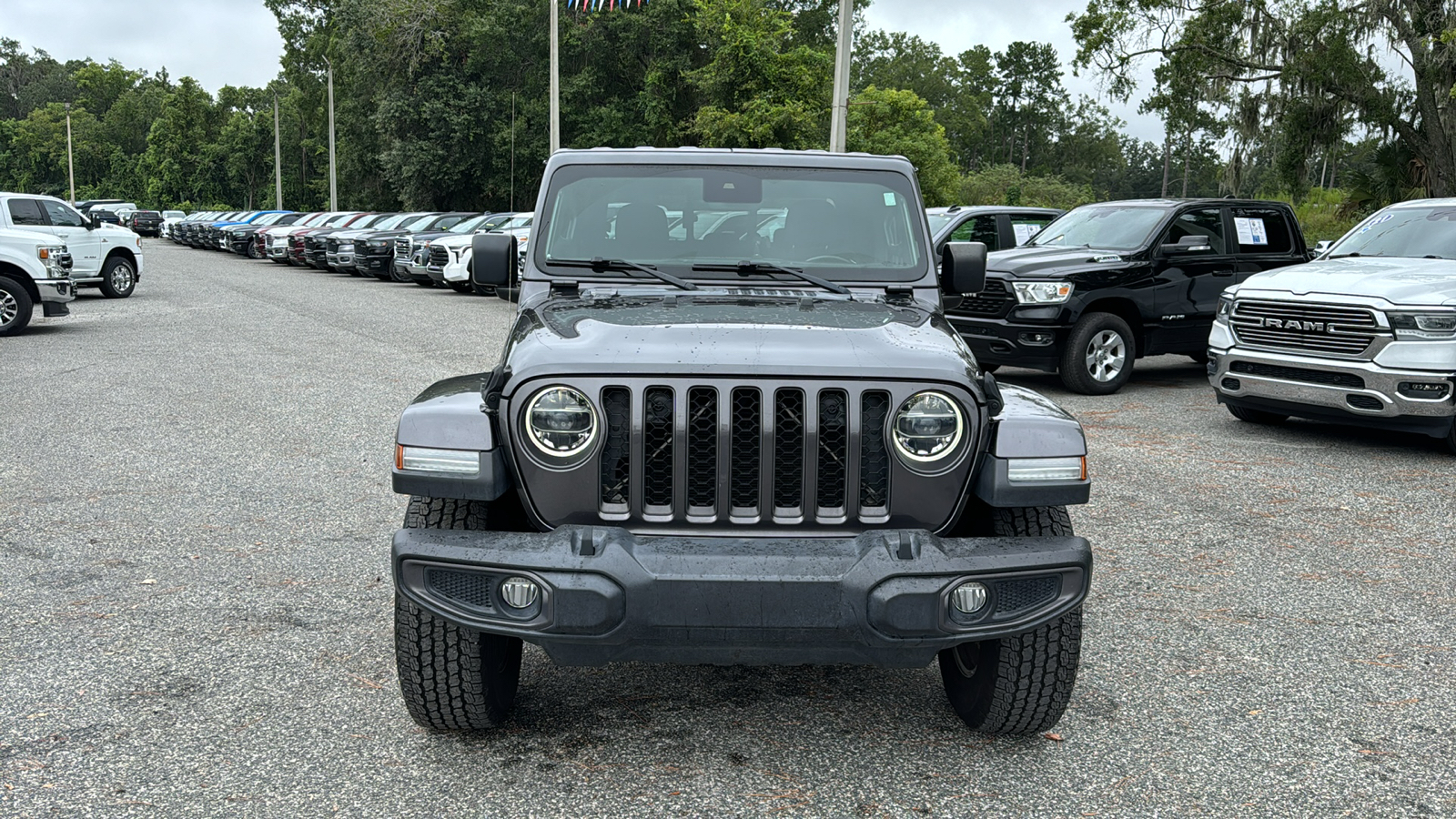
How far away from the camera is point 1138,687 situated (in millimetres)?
4227

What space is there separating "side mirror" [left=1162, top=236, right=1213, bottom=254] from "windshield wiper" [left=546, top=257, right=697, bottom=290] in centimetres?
775

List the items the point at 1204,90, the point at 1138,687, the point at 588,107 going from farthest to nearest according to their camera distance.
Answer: the point at 588,107 < the point at 1204,90 < the point at 1138,687

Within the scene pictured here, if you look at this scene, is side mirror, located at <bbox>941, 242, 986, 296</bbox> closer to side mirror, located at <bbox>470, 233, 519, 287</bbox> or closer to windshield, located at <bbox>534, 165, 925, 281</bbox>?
windshield, located at <bbox>534, 165, 925, 281</bbox>

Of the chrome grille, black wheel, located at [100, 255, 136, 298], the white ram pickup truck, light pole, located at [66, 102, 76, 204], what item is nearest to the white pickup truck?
black wheel, located at [100, 255, 136, 298]

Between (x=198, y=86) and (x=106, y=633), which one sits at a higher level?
(x=198, y=86)

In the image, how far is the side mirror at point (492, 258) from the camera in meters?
4.85

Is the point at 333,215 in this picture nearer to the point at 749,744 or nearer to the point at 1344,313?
the point at 1344,313

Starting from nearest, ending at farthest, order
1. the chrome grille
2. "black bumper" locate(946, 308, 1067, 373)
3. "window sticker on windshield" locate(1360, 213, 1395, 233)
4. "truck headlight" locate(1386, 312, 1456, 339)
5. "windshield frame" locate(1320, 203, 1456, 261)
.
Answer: "truck headlight" locate(1386, 312, 1456, 339) < "windshield frame" locate(1320, 203, 1456, 261) < "window sticker on windshield" locate(1360, 213, 1395, 233) < "black bumper" locate(946, 308, 1067, 373) < the chrome grille


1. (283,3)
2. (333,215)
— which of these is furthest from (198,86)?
(333,215)

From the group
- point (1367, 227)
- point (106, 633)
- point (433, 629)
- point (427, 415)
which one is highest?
point (1367, 227)

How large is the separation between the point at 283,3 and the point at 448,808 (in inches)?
2990

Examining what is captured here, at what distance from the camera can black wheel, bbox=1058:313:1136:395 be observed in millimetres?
11062

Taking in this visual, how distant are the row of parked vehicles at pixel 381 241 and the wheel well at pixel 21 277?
18.4 feet

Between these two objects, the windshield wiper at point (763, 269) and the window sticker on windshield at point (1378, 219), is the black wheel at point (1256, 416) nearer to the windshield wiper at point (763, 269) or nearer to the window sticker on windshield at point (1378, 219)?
the window sticker on windshield at point (1378, 219)
